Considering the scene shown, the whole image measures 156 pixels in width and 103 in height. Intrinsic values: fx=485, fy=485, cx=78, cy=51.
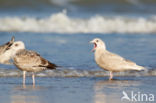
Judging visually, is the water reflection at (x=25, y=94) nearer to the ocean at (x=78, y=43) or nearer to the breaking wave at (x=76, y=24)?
the ocean at (x=78, y=43)

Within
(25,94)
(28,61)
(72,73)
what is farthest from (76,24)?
(25,94)

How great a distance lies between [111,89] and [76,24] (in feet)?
37.8

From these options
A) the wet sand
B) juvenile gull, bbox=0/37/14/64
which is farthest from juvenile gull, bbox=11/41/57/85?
juvenile gull, bbox=0/37/14/64

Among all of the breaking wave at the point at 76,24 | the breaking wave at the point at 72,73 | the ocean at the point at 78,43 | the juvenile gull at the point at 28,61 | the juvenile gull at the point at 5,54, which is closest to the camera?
the ocean at the point at 78,43

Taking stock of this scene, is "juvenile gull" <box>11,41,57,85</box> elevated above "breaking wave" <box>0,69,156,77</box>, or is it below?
above

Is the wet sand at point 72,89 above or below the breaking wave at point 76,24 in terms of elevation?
below

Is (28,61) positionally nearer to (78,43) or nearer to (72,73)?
(72,73)

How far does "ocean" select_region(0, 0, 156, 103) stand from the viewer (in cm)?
772

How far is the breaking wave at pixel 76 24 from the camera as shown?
18.8 meters

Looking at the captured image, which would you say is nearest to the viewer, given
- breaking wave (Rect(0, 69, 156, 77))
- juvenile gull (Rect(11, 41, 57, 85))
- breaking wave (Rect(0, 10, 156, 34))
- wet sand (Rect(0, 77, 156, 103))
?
wet sand (Rect(0, 77, 156, 103))

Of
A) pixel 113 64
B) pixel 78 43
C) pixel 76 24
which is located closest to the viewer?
pixel 113 64

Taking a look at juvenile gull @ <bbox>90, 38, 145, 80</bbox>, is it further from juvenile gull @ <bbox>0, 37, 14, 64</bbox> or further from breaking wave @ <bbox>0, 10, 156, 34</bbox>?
breaking wave @ <bbox>0, 10, 156, 34</bbox>

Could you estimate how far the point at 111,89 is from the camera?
8055 millimetres

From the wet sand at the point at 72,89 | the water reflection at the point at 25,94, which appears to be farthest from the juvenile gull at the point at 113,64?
the water reflection at the point at 25,94
